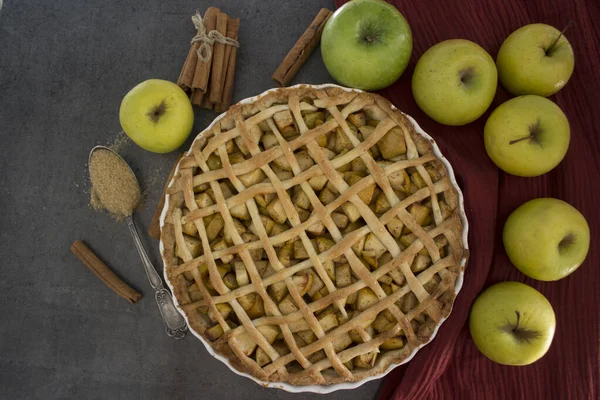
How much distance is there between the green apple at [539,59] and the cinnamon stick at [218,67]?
0.72m

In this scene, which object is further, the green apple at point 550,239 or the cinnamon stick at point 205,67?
the cinnamon stick at point 205,67

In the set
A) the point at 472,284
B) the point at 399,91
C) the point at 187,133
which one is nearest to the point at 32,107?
the point at 187,133

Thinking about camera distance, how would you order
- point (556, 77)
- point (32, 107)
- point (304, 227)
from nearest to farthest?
point (304, 227) → point (556, 77) → point (32, 107)

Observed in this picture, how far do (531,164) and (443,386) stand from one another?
59 centimetres

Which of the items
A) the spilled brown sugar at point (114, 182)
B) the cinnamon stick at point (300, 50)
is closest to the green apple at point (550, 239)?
the cinnamon stick at point (300, 50)

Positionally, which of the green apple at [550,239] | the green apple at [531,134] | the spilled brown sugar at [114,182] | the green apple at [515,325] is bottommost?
the green apple at [515,325]

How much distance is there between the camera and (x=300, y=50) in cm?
135

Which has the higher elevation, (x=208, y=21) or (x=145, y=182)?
(x=208, y=21)

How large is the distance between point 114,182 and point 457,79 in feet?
2.93

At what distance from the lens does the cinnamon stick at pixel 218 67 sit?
4.40ft

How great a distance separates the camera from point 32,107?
145 cm

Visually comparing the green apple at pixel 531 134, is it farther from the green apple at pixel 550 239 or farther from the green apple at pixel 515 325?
the green apple at pixel 515 325

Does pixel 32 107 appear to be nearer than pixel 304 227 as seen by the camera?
No

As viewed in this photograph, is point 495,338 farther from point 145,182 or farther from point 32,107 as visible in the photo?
point 32,107
